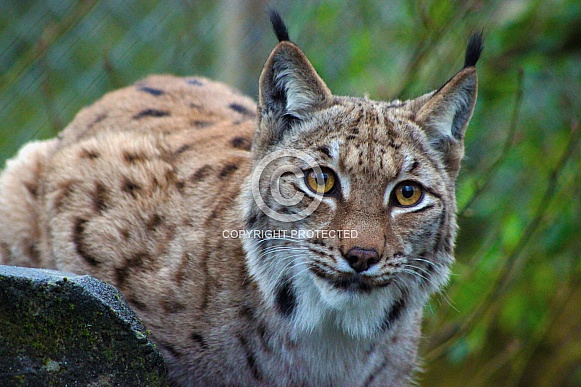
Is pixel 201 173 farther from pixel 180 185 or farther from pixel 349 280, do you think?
pixel 349 280

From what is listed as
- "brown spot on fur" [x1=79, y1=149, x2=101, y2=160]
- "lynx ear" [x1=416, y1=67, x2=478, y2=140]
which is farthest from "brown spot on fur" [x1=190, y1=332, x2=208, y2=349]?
"lynx ear" [x1=416, y1=67, x2=478, y2=140]

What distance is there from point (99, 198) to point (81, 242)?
0.28m

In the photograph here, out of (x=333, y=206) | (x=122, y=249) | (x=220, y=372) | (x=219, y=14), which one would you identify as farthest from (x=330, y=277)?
(x=219, y=14)

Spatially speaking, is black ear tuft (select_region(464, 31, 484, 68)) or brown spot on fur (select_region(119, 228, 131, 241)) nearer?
black ear tuft (select_region(464, 31, 484, 68))

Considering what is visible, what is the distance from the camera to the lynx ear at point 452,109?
338 centimetres

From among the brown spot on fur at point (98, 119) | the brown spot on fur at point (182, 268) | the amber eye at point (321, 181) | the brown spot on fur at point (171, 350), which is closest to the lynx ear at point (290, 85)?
the amber eye at point (321, 181)

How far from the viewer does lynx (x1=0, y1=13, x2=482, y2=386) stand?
3094mm

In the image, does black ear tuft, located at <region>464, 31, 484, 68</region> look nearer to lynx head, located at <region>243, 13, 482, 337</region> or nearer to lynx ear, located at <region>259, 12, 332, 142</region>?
lynx head, located at <region>243, 13, 482, 337</region>

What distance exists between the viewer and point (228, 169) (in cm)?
378

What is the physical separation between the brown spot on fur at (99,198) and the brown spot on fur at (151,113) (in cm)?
72

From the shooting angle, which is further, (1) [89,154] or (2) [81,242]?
(1) [89,154]

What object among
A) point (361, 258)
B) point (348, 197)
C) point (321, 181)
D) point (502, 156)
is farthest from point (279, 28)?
point (502, 156)

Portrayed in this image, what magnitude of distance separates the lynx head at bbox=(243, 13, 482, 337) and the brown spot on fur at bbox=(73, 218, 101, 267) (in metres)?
0.89

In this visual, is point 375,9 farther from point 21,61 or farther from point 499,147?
point 21,61
